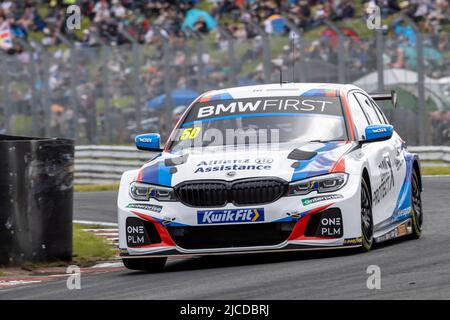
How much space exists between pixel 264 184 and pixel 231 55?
15.0 m

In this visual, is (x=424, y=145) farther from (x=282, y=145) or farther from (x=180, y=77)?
(x=282, y=145)

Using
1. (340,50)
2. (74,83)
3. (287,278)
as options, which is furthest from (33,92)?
(287,278)

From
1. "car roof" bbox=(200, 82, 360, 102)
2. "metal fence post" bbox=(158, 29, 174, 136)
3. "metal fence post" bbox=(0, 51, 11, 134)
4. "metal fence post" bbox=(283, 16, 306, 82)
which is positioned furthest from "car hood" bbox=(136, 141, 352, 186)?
"metal fence post" bbox=(0, 51, 11, 134)

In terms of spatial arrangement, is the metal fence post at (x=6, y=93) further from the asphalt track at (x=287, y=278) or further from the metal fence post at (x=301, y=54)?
the asphalt track at (x=287, y=278)

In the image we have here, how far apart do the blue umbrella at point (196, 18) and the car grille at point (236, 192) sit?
666 inches

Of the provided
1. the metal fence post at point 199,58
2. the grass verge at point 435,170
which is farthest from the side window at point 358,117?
the metal fence post at point 199,58

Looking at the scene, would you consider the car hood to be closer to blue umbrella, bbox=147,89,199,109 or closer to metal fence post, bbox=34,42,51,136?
blue umbrella, bbox=147,89,199,109

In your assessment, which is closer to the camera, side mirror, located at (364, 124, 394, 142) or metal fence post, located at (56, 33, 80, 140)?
side mirror, located at (364, 124, 394, 142)

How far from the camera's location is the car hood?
9.22 metres

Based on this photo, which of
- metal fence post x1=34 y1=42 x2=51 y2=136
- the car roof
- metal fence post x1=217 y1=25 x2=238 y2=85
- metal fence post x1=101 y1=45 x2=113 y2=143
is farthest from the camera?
metal fence post x1=34 y1=42 x2=51 y2=136

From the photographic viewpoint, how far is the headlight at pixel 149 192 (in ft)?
30.7

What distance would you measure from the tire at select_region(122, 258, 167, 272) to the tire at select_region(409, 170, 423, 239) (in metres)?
2.63

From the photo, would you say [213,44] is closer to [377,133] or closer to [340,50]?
[340,50]

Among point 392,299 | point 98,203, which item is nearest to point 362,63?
point 98,203
